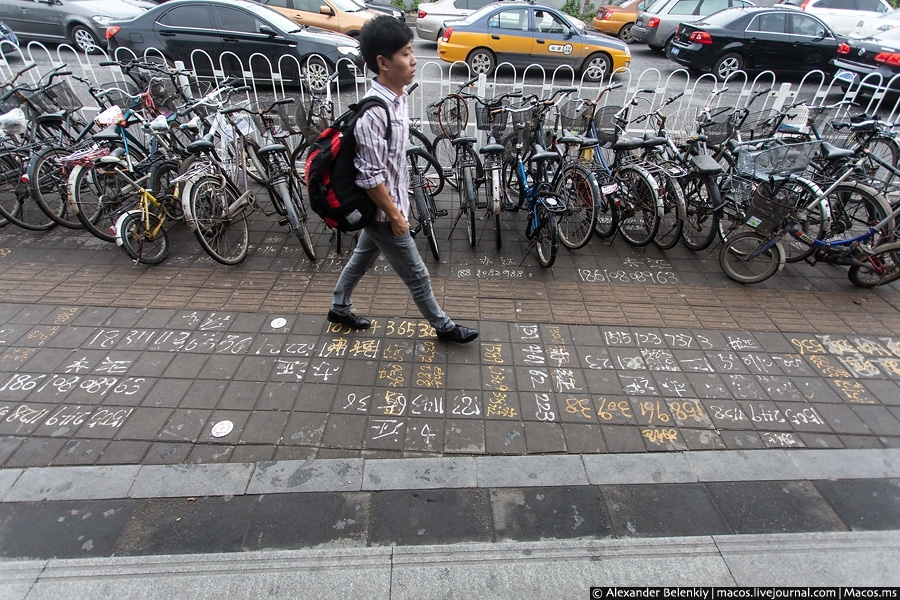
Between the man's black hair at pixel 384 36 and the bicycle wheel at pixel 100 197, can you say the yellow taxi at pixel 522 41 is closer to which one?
the bicycle wheel at pixel 100 197

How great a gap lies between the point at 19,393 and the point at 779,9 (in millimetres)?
14817

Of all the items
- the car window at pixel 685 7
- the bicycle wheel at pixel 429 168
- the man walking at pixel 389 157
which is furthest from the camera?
the car window at pixel 685 7

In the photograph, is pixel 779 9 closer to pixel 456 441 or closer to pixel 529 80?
pixel 529 80

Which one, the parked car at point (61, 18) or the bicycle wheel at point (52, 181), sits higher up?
the parked car at point (61, 18)

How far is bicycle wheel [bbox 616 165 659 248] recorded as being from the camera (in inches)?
176

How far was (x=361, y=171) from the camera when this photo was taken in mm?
2529

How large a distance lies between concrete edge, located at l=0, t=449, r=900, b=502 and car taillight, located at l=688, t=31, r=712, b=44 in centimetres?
1100

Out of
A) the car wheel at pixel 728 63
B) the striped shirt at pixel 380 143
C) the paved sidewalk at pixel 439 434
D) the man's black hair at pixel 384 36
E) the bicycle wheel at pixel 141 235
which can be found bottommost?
the paved sidewalk at pixel 439 434

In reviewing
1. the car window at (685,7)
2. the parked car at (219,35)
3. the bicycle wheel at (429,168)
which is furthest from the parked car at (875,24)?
the parked car at (219,35)

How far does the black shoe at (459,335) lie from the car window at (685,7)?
1389 centimetres

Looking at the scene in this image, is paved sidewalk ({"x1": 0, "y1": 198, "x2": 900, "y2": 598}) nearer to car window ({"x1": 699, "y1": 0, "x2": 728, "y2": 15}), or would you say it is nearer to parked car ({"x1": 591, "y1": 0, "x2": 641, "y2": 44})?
car window ({"x1": 699, "y1": 0, "x2": 728, "y2": 15})

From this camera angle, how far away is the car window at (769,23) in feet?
34.5

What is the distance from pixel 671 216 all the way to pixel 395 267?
3579 mm

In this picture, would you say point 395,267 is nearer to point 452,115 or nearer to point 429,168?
point 429,168
